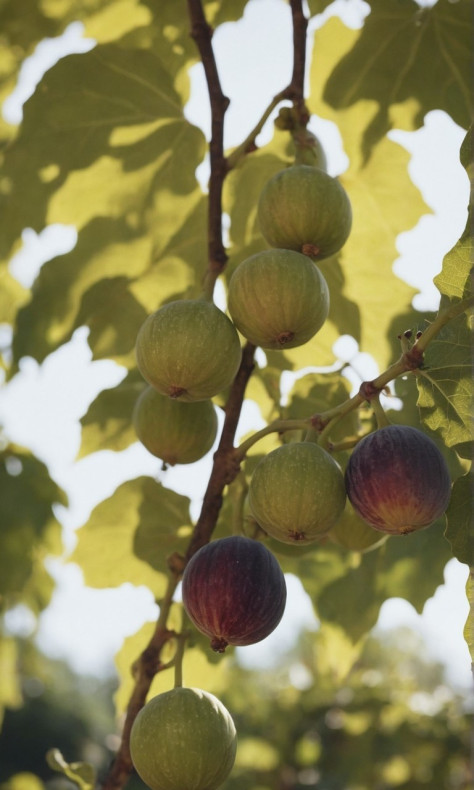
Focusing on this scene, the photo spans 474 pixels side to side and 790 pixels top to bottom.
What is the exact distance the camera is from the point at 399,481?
1812 mm

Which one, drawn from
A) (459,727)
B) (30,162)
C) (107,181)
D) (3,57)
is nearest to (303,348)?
(107,181)

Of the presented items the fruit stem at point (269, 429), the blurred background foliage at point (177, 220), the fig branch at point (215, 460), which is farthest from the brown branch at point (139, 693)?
the fruit stem at point (269, 429)

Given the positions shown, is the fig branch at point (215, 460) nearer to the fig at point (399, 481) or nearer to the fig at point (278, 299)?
the fig at point (278, 299)

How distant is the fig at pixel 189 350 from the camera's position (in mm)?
2115

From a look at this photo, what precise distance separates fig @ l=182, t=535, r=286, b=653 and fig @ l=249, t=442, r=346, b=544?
0.09 m

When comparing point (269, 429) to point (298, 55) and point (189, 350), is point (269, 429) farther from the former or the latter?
point (298, 55)

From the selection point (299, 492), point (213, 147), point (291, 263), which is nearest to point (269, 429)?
point (299, 492)

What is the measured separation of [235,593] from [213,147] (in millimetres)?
1466

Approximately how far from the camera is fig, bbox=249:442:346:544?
189 cm

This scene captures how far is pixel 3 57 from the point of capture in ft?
12.9

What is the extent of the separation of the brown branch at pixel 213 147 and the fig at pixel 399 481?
2.60 feet

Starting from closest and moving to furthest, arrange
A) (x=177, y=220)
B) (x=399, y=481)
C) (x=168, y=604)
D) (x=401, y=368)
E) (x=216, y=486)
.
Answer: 1. (x=399, y=481)
2. (x=401, y=368)
3. (x=216, y=486)
4. (x=168, y=604)
5. (x=177, y=220)

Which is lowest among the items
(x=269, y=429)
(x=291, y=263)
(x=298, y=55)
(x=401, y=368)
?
(x=269, y=429)

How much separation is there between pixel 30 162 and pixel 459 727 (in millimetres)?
5844
